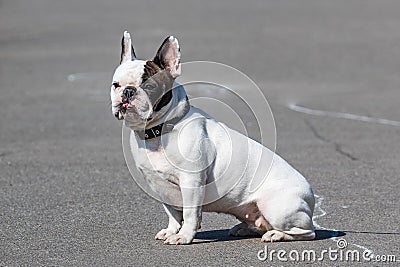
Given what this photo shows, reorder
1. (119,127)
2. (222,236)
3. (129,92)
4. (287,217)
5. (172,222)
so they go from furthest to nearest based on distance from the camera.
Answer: (119,127) → (222,236) → (172,222) → (287,217) → (129,92)

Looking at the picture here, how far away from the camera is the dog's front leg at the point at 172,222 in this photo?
7.38m

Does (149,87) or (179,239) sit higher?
(149,87)

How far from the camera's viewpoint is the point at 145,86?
22.9 ft

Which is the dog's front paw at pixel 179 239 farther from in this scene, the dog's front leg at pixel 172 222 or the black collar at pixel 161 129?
the black collar at pixel 161 129

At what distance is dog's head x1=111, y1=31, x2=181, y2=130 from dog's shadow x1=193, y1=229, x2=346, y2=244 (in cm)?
106

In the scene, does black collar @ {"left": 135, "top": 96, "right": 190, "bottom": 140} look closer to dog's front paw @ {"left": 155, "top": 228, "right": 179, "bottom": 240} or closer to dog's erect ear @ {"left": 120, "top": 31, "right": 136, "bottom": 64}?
dog's erect ear @ {"left": 120, "top": 31, "right": 136, "bottom": 64}

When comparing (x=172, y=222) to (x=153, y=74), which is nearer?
(x=153, y=74)

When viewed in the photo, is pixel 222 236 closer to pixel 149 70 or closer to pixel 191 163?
pixel 191 163

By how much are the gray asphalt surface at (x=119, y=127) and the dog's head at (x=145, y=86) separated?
100 cm

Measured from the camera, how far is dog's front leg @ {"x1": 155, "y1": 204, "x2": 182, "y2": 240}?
738cm

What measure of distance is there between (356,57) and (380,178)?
11.5 meters

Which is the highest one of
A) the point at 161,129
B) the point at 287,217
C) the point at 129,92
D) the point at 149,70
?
the point at 149,70

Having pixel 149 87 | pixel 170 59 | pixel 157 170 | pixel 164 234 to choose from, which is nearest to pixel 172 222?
pixel 164 234

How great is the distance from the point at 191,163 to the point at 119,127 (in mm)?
6755
